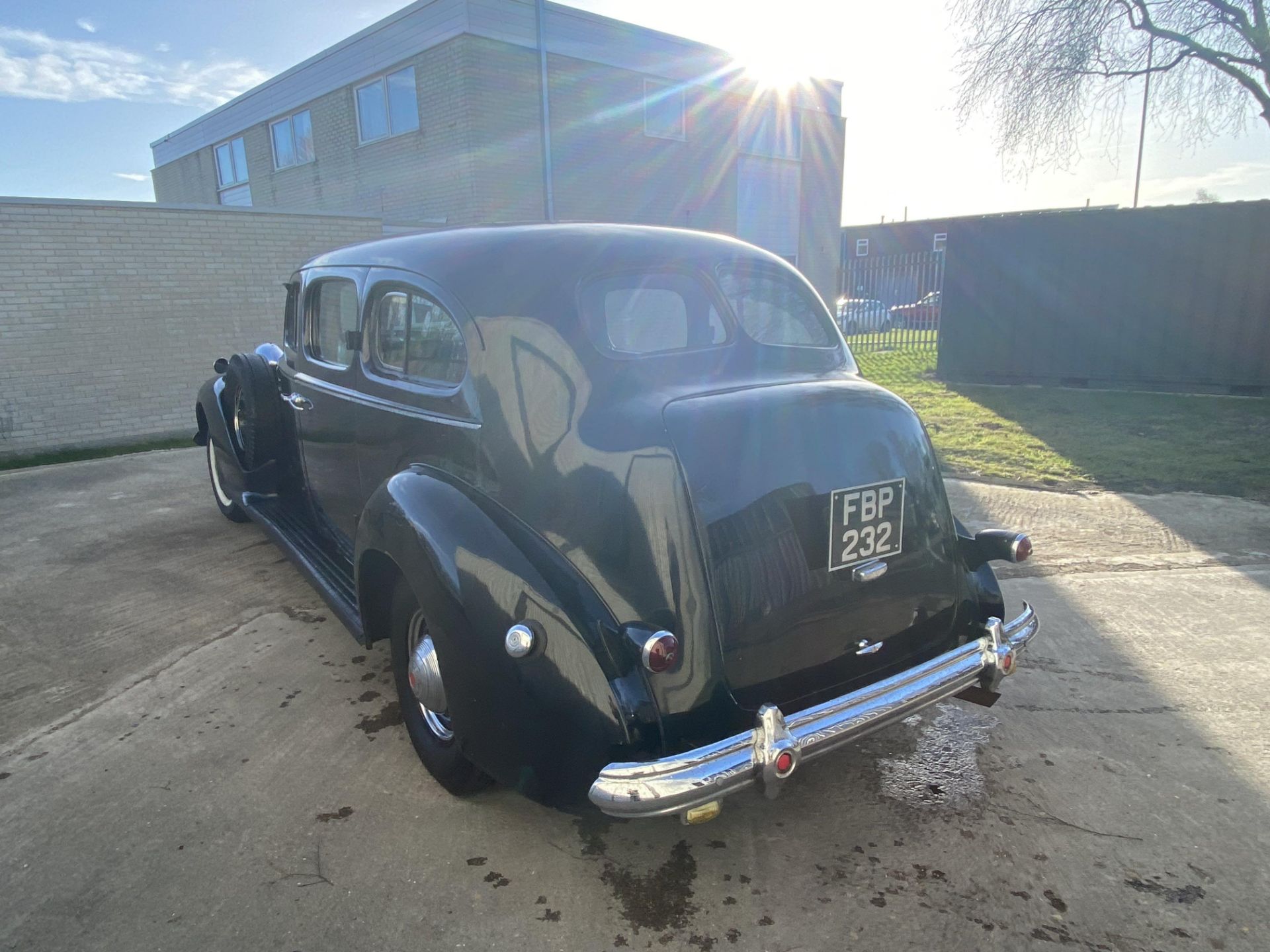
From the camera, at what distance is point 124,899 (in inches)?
89.5

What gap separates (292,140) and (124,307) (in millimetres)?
11400

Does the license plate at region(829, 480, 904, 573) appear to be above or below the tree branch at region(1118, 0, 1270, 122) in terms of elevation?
below

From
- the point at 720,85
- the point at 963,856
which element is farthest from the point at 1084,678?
the point at 720,85

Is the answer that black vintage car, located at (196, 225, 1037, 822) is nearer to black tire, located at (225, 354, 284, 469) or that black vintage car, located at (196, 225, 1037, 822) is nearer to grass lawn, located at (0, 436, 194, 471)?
black tire, located at (225, 354, 284, 469)

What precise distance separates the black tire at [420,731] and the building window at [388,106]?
47.2 feet

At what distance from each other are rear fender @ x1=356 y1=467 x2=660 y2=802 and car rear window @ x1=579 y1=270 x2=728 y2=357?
729 mm

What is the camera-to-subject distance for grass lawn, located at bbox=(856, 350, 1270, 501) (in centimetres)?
652

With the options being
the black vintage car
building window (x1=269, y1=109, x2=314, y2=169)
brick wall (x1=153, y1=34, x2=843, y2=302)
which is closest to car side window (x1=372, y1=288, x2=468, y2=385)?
the black vintage car

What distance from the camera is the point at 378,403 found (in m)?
3.25

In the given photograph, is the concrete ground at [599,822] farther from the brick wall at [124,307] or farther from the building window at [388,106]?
the building window at [388,106]

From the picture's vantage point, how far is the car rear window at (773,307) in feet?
10.2

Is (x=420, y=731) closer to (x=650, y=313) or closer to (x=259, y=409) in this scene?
(x=650, y=313)

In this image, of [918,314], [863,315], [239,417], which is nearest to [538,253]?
[239,417]

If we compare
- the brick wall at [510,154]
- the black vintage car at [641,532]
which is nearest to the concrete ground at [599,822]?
the black vintage car at [641,532]
